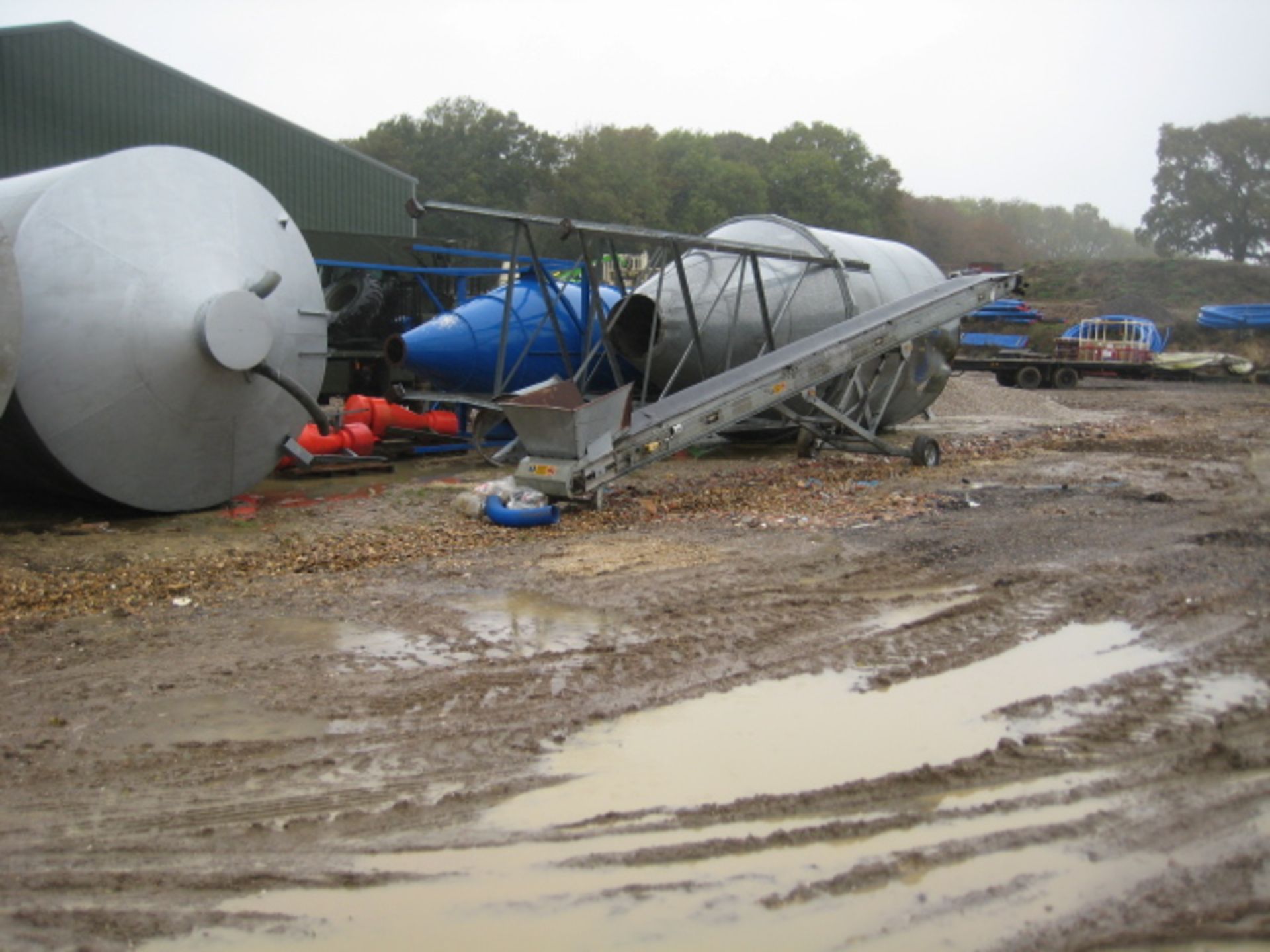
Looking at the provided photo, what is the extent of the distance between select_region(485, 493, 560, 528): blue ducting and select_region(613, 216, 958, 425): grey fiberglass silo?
4.78 m

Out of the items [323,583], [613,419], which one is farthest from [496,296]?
[323,583]

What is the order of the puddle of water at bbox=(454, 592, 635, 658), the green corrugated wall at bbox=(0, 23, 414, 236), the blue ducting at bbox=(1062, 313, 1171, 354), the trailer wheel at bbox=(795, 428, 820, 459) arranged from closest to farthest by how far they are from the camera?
the puddle of water at bbox=(454, 592, 635, 658) → the trailer wheel at bbox=(795, 428, 820, 459) → the green corrugated wall at bbox=(0, 23, 414, 236) → the blue ducting at bbox=(1062, 313, 1171, 354)

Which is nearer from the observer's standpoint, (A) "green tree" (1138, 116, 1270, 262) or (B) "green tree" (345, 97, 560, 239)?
(B) "green tree" (345, 97, 560, 239)

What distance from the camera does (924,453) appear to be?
1243cm

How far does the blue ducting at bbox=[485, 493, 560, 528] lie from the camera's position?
8.77 metres

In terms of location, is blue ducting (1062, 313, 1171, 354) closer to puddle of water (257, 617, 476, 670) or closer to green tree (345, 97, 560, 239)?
green tree (345, 97, 560, 239)

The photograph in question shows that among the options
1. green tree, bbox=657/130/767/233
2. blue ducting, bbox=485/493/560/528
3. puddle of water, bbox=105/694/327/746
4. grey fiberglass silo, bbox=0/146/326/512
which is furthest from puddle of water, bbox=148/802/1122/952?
green tree, bbox=657/130/767/233

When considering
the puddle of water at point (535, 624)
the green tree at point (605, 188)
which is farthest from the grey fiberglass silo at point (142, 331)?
the green tree at point (605, 188)

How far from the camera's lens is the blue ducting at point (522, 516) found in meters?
8.77

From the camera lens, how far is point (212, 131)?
72.1 feet

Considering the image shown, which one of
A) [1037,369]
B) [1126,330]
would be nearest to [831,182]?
[1126,330]

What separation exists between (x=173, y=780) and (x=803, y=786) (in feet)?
7.37

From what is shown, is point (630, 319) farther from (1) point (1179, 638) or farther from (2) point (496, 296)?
(1) point (1179, 638)

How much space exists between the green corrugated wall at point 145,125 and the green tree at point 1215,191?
196 feet
